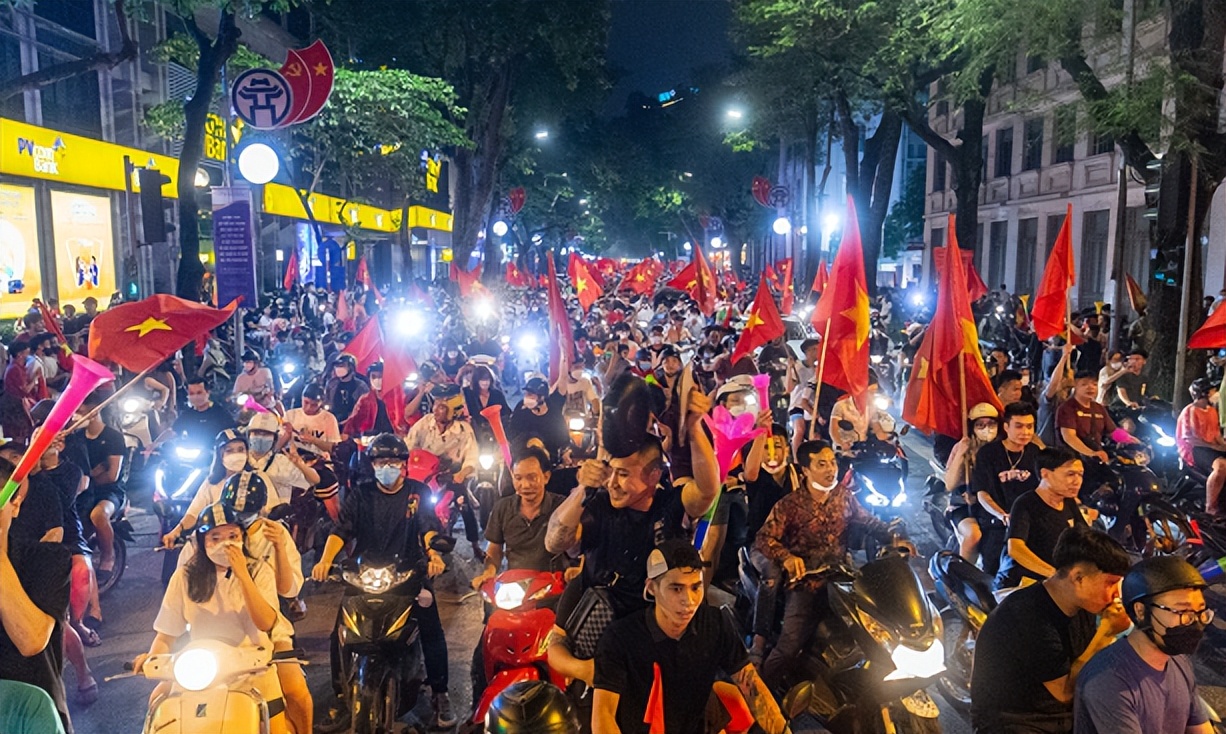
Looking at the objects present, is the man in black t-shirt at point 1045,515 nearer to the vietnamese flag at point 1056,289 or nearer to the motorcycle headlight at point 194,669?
the motorcycle headlight at point 194,669

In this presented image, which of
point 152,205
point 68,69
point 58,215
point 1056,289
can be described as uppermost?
point 68,69

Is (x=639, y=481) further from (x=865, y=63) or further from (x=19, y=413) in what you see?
(x=865, y=63)

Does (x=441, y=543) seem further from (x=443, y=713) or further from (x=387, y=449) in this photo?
(x=443, y=713)

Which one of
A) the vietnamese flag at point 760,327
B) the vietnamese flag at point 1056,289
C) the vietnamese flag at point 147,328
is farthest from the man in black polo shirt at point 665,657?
the vietnamese flag at point 1056,289

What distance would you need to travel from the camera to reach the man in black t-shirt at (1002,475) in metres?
6.55

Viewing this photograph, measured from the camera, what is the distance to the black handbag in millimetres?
4410

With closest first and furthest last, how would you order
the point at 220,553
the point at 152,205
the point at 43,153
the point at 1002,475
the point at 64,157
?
the point at 220,553 → the point at 1002,475 → the point at 152,205 → the point at 43,153 → the point at 64,157

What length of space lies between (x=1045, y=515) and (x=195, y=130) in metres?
15.3

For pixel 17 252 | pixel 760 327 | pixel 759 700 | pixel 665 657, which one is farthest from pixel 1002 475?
pixel 17 252

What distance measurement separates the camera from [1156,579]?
10.9ft

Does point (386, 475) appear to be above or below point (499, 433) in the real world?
above

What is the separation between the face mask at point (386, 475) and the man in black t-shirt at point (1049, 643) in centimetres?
336

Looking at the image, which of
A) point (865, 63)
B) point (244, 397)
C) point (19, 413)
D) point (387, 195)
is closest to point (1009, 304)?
point (865, 63)

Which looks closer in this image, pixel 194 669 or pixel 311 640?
pixel 194 669
